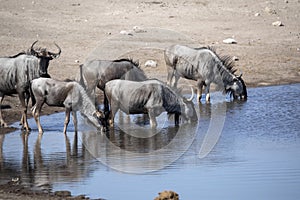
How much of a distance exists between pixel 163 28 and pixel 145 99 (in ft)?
39.0

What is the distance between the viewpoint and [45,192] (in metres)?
10.2

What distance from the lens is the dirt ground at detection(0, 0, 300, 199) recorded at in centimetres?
2303

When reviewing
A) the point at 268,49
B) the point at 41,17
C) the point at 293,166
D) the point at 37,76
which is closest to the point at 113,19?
the point at 41,17

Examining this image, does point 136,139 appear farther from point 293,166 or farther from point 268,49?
point 268,49

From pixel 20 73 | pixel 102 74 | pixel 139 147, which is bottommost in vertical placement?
pixel 139 147

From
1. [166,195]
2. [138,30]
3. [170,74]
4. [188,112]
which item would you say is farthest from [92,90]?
[138,30]

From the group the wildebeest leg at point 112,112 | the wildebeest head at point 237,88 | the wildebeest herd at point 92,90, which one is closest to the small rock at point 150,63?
the wildebeest head at point 237,88

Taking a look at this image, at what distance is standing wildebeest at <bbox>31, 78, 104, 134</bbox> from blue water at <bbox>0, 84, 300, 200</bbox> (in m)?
0.41

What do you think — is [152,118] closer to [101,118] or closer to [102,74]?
A: [101,118]

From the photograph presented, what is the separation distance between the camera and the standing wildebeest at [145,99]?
51.5ft

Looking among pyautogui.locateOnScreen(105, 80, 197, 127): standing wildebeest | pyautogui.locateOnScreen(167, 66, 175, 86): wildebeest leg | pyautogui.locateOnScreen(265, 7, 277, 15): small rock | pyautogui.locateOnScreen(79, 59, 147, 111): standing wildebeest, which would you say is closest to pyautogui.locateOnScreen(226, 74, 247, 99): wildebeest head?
pyautogui.locateOnScreen(167, 66, 175, 86): wildebeest leg

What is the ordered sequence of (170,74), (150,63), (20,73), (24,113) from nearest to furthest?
(24,113) < (20,73) < (170,74) < (150,63)

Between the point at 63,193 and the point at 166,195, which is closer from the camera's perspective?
the point at 166,195

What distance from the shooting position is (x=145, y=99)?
15.7 metres
